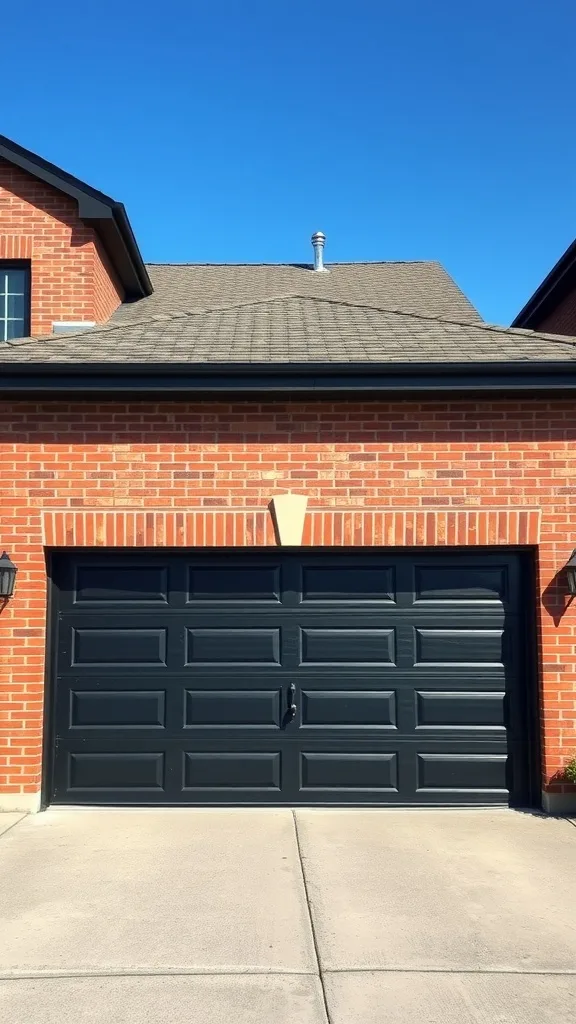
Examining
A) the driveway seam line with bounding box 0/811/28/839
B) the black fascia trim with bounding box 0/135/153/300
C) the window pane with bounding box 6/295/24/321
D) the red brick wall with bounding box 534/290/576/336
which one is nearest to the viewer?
the driveway seam line with bounding box 0/811/28/839

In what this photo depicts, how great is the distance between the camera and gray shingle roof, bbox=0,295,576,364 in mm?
6762

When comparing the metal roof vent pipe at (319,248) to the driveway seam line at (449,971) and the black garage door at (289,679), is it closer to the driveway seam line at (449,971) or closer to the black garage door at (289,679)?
the black garage door at (289,679)

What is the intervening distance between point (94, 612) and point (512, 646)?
12.0 feet

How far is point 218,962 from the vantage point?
3861mm

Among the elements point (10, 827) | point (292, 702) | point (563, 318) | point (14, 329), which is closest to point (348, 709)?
point (292, 702)

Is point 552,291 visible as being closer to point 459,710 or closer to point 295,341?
point 295,341

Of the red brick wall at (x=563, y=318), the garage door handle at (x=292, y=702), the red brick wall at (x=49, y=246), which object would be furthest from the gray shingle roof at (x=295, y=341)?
the red brick wall at (x=563, y=318)

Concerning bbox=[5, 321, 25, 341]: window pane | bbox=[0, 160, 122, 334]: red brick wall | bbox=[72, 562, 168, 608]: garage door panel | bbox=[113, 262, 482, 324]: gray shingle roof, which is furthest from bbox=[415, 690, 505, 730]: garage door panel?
bbox=[5, 321, 25, 341]: window pane

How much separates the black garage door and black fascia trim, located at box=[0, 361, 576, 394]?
1.45 m

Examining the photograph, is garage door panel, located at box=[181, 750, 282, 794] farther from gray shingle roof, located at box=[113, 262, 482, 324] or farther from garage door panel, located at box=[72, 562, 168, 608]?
gray shingle roof, located at box=[113, 262, 482, 324]

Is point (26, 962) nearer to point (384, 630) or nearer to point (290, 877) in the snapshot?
point (290, 877)

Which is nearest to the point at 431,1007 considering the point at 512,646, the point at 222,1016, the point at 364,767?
the point at 222,1016

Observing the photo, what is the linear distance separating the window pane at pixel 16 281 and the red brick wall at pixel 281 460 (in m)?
2.76

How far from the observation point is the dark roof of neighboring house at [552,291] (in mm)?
10520
